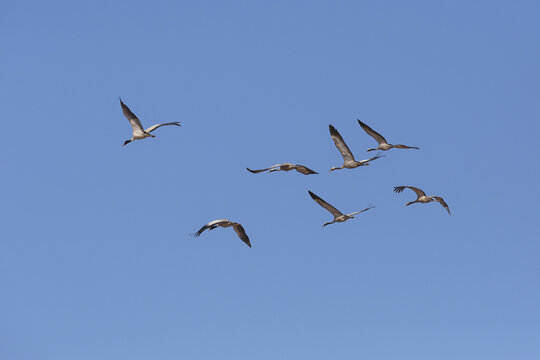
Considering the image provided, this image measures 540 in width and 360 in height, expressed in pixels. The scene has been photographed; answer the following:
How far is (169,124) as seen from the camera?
49.4m

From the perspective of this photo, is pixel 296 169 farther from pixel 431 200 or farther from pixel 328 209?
pixel 431 200

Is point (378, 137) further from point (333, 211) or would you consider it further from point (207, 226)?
point (207, 226)

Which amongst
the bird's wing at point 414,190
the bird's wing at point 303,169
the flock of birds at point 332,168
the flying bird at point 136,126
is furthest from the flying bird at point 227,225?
the bird's wing at point 414,190

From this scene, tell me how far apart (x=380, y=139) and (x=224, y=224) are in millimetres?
13036

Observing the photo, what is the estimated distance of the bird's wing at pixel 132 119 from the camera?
53281 millimetres

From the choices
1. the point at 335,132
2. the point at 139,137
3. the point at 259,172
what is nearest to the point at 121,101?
the point at 139,137

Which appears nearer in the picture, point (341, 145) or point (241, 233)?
point (241, 233)

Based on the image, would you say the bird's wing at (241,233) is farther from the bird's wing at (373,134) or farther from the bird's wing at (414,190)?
the bird's wing at (414,190)

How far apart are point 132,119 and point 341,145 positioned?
13.5m

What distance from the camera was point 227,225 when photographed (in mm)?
48875

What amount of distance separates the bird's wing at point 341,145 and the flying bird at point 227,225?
8664mm

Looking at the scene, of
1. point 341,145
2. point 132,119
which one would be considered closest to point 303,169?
point 341,145

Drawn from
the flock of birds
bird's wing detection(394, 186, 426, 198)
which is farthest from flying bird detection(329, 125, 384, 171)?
bird's wing detection(394, 186, 426, 198)

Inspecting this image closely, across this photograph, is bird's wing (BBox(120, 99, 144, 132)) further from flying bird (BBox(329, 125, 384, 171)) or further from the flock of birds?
flying bird (BBox(329, 125, 384, 171))
